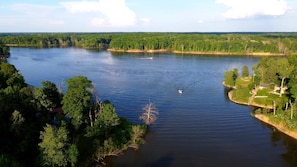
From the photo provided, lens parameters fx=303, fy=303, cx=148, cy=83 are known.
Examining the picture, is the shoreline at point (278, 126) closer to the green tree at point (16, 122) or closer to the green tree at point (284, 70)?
the green tree at point (284, 70)

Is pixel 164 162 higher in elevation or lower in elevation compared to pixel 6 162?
lower

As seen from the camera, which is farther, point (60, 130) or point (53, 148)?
point (60, 130)

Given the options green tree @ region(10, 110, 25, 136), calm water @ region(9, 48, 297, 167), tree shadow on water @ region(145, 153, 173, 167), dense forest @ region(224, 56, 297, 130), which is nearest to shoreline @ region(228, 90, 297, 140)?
dense forest @ region(224, 56, 297, 130)

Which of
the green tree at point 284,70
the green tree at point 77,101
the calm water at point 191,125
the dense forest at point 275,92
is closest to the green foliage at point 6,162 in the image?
the calm water at point 191,125

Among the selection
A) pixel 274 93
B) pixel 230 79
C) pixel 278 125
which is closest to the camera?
pixel 278 125

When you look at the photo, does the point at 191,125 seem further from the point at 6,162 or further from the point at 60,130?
the point at 6,162

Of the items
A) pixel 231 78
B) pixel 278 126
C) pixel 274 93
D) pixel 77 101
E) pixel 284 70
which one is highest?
pixel 284 70

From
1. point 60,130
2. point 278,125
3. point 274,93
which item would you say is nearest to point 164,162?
point 60,130
